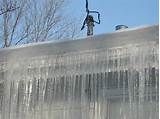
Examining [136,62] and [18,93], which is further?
[18,93]

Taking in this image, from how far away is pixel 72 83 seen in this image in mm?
2918

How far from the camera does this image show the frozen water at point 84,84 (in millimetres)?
2652

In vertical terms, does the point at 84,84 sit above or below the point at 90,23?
below

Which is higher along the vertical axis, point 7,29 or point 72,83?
point 7,29

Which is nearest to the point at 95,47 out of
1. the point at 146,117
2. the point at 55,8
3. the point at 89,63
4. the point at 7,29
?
the point at 89,63

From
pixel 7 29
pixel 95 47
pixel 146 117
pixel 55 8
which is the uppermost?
pixel 55 8

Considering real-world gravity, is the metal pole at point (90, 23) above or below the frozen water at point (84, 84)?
above

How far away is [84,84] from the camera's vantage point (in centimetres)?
288

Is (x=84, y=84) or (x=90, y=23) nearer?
(x=84, y=84)

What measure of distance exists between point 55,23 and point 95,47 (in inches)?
404

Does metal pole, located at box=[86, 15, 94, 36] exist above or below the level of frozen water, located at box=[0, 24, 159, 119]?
above

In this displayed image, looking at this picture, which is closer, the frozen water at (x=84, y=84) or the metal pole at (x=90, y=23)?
the frozen water at (x=84, y=84)

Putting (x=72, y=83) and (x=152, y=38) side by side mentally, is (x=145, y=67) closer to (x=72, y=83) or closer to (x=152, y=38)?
(x=152, y=38)

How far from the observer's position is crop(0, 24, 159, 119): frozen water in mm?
2652
